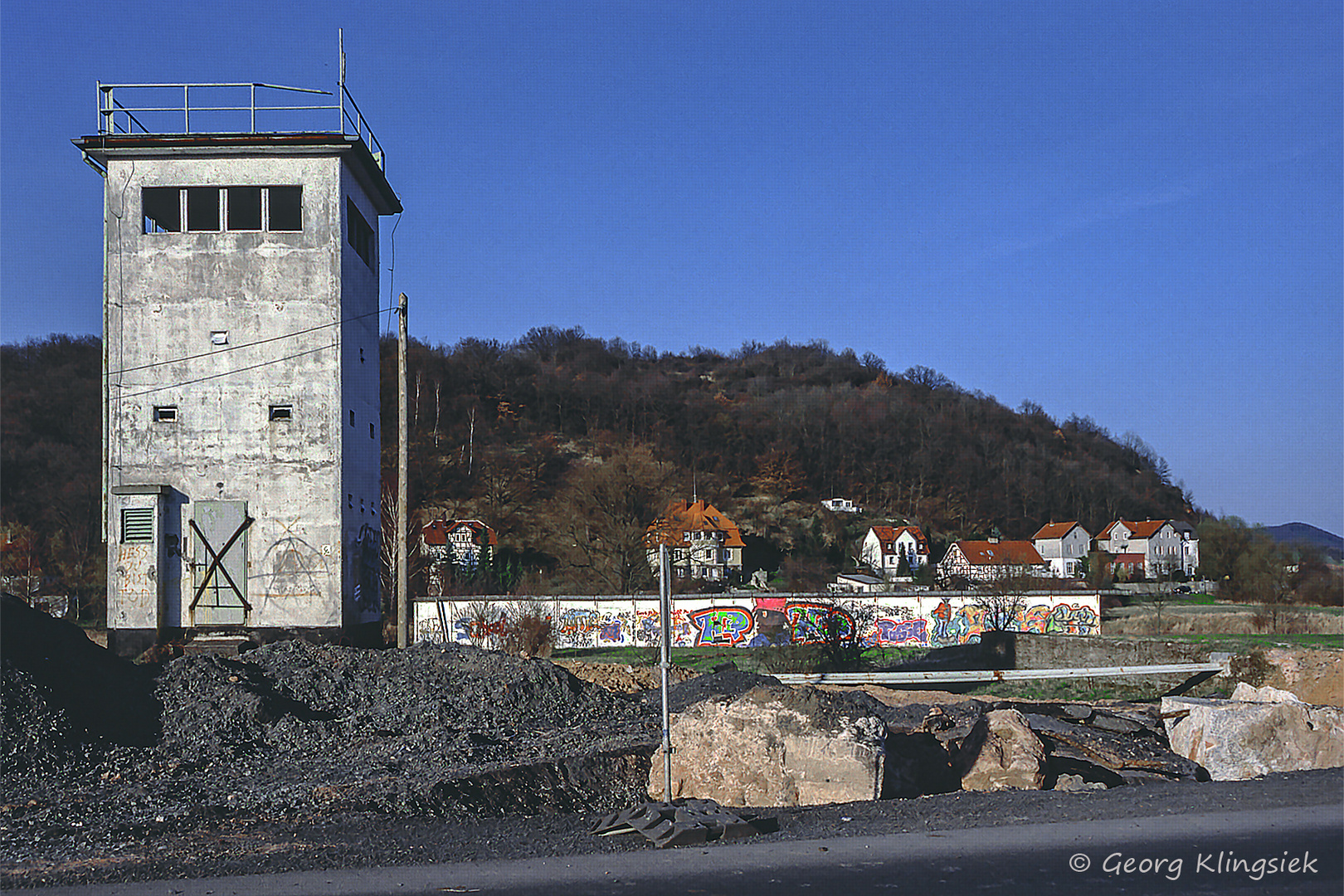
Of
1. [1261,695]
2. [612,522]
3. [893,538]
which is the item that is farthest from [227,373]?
[893,538]

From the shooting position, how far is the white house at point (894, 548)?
106812 mm

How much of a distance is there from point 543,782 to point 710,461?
126m

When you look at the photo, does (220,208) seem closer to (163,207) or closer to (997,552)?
(163,207)

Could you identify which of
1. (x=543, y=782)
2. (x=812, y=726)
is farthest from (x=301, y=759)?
(x=812, y=726)

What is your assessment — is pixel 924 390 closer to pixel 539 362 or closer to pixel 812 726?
pixel 539 362

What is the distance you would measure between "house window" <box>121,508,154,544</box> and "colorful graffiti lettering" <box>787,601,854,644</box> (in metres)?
19.7

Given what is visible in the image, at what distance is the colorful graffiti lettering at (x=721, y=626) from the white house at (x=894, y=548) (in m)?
70.5

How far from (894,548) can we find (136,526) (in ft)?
303

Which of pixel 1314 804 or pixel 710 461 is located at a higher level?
pixel 710 461

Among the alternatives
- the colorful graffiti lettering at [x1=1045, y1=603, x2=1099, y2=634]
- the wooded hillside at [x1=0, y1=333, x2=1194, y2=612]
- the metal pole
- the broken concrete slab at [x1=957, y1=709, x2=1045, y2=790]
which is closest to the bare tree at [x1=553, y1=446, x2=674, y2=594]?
the wooded hillside at [x1=0, y1=333, x2=1194, y2=612]

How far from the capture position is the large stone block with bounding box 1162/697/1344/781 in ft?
41.9

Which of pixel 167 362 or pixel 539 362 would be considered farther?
pixel 539 362

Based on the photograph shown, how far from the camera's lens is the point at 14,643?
49.7 feet

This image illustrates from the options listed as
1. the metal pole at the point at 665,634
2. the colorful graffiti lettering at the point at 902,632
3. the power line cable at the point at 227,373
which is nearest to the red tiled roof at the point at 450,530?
the colorful graffiti lettering at the point at 902,632
